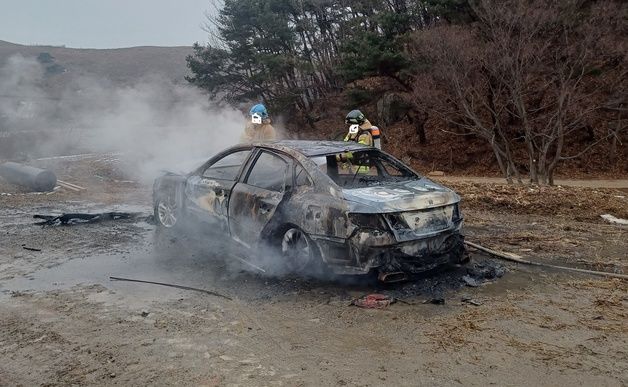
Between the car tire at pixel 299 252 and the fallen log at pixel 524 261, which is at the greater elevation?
the car tire at pixel 299 252

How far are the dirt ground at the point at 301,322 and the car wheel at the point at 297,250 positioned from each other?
20 cm

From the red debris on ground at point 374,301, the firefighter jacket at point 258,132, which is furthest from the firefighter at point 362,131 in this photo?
the red debris on ground at point 374,301

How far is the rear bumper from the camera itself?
5.05 m

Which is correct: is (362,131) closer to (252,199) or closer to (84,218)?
(252,199)

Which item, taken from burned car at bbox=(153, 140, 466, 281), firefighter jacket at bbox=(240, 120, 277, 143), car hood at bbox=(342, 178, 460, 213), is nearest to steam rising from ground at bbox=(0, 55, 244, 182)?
firefighter jacket at bbox=(240, 120, 277, 143)

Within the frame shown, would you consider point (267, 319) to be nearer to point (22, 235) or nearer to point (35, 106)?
point (22, 235)

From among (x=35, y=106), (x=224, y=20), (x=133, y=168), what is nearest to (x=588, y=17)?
(x=133, y=168)

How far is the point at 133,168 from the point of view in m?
17.6

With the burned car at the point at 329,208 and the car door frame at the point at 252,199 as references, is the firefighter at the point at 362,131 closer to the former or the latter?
the burned car at the point at 329,208

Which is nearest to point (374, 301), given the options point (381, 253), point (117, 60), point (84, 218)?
point (381, 253)

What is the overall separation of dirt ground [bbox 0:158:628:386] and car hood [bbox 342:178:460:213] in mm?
815

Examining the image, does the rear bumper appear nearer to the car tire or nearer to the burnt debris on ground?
the car tire

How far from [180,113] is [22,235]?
456 inches

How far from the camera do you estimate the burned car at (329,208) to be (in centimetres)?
509
